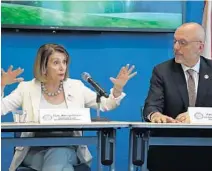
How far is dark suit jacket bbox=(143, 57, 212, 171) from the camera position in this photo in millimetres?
2896

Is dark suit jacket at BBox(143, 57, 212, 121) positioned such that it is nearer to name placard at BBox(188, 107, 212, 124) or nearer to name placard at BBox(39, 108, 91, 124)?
name placard at BBox(188, 107, 212, 124)

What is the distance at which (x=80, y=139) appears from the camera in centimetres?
264

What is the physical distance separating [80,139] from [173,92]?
77cm

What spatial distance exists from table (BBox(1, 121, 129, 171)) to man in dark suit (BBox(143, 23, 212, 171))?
34cm

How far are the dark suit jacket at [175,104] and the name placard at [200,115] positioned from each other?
0.15 m

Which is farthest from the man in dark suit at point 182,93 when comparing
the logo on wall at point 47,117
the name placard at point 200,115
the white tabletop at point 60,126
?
the logo on wall at point 47,117

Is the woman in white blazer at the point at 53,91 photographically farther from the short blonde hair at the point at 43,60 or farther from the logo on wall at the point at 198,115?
the logo on wall at the point at 198,115

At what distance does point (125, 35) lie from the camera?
4473mm

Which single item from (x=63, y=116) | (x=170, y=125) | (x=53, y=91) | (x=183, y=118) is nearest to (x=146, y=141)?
(x=170, y=125)

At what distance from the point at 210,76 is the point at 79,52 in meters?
1.60

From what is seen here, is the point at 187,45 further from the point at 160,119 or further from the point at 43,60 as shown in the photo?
the point at 43,60

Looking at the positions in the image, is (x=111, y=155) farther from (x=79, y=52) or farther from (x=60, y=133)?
(x=79, y=52)

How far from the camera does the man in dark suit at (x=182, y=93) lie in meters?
2.90

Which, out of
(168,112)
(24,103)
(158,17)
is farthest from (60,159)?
(158,17)
